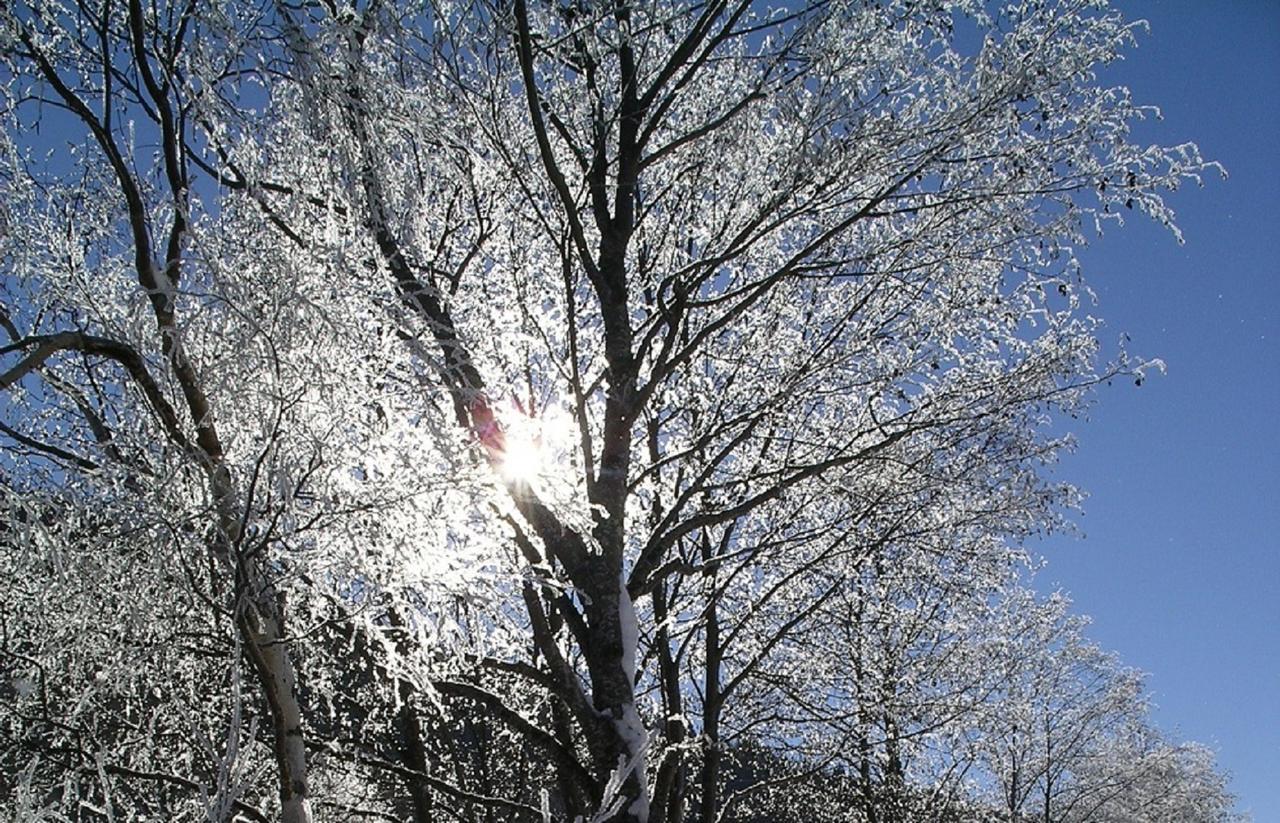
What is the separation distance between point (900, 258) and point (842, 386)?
1128mm

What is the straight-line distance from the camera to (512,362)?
20.2 ft

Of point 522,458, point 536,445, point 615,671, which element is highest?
point 536,445

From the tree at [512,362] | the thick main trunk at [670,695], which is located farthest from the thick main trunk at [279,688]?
the thick main trunk at [670,695]

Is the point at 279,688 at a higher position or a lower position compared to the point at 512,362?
lower

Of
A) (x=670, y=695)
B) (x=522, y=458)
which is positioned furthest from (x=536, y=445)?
(x=670, y=695)

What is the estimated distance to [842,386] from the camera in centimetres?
709

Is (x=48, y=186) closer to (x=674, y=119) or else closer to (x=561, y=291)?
(x=561, y=291)

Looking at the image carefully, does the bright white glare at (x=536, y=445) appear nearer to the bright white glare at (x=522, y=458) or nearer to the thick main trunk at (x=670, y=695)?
the bright white glare at (x=522, y=458)

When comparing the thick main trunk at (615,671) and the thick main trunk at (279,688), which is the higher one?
the thick main trunk at (615,671)

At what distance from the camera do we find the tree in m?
3.47

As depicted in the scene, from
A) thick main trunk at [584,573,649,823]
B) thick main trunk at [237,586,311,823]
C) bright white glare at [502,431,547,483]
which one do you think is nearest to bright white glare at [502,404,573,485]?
bright white glare at [502,431,547,483]

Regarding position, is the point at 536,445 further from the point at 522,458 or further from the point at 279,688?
the point at 279,688

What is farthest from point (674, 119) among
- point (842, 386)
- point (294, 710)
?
point (294, 710)

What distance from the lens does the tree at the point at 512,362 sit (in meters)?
3.47
